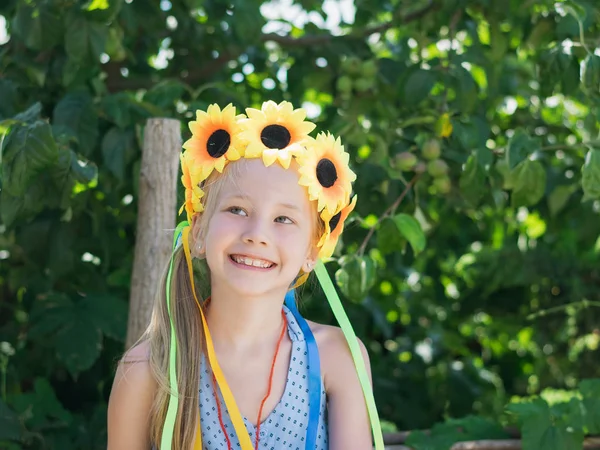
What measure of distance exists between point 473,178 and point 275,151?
2.64 ft

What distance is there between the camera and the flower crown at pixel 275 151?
1.52 m

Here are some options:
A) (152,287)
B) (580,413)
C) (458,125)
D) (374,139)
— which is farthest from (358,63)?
(580,413)

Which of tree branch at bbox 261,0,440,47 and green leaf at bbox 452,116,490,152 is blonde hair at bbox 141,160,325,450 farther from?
tree branch at bbox 261,0,440,47

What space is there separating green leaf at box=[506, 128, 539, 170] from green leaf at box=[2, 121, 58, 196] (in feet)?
3.29

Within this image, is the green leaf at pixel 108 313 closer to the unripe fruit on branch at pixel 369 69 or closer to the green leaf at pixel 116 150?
the green leaf at pixel 116 150

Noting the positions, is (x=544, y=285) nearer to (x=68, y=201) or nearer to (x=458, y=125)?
(x=458, y=125)

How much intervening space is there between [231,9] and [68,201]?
0.86 m

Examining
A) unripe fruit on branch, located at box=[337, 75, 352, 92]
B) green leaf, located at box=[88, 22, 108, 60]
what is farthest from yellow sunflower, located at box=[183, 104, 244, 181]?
unripe fruit on branch, located at box=[337, 75, 352, 92]

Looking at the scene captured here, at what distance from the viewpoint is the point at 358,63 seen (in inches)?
102

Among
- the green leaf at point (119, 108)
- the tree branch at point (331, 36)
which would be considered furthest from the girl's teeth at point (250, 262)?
the tree branch at point (331, 36)

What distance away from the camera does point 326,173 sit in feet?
5.12

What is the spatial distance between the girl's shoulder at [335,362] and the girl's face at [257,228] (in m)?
0.21

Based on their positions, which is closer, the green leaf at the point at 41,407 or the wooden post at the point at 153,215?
the wooden post at the point at 153,215

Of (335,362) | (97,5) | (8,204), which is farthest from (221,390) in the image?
(97,5)
